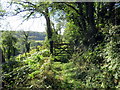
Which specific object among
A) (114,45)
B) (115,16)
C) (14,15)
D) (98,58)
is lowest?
(98,58)

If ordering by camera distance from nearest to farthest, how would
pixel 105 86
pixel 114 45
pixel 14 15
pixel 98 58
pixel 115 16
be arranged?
1. pixel 105 86
2. pixel 114 45
3. pixel 98 58
4. pixel 115 16
5. pixel 14 15

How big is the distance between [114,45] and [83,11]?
4.07 m

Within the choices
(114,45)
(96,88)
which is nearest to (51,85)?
(96,88)

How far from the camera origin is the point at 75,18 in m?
7.12

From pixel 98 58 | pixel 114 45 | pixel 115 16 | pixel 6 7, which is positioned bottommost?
pixel 98 58

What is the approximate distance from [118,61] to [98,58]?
131 centimetres

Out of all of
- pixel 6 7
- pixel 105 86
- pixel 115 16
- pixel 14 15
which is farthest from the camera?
pixel 14 15

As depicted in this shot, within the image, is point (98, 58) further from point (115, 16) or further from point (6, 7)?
point (6, 7)

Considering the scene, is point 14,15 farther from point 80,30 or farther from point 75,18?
point 80,30

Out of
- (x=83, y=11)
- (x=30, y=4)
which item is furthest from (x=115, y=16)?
(x=30, y=4)

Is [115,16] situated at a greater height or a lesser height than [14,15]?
lesser

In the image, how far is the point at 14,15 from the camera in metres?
6.90

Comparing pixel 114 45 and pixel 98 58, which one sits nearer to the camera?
pixel 114 45

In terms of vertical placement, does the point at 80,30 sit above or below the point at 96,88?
above
